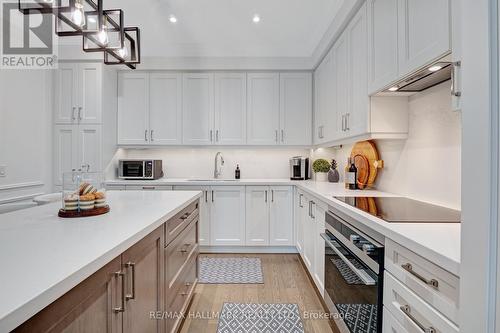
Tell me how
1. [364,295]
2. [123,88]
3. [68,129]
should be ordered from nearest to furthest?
[364,295] < [68,129] < [123,88]

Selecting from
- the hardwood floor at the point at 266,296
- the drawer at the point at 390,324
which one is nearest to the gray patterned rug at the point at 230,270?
the hardwood floor at the point at 266,296

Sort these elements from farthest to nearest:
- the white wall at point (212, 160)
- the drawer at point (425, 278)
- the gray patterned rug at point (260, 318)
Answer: the white wall at point (212, 160)
the gray patterned rug at point (260, 318)
the drawer at point (425, 278)

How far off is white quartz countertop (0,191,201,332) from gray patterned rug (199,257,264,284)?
4.92 ft

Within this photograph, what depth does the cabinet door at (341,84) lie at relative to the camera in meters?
2.44

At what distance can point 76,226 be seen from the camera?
114 cm

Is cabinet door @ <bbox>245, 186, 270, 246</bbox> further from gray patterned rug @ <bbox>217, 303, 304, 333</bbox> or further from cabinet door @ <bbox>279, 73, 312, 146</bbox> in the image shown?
gray patterned rug @ <bbox>217, 303, 304, 333</bbox>

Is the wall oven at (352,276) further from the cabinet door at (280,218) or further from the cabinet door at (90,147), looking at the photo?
the cabinet door at (90,147)

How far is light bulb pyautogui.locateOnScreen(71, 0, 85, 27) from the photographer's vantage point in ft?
4.53

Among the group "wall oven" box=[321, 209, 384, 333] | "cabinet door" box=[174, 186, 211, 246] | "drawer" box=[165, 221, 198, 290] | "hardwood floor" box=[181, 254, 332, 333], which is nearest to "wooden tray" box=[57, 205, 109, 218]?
"drawer" box=[165, 221, 198, 290]

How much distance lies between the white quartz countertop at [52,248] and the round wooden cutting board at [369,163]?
5.84ft

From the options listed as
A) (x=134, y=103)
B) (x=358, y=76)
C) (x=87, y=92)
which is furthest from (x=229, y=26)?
(x=87, y=92)

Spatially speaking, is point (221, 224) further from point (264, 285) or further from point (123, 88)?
point (123, 88)

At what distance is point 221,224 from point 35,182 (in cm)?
229

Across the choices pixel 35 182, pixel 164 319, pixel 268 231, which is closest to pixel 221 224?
pixel 268 231
